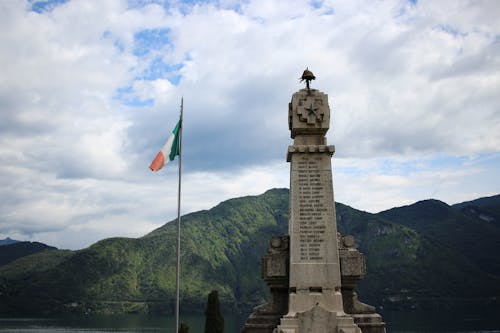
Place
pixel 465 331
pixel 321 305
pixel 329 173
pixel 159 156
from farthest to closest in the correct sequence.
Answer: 1. pixel 465 331
2. pixel 159 156
3. pixel 329 173
4. pixel 321 305

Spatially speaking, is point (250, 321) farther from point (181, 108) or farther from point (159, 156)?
point (181, 108)

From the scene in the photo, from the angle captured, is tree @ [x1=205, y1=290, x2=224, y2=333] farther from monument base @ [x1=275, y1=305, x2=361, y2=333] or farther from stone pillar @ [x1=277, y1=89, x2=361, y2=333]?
monument base @ [x1=275, y1=305, x2=361, y2=333]

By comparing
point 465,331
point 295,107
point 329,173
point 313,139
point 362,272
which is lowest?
point 465,331

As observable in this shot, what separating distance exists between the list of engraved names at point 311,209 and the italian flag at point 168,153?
5511 millimetres

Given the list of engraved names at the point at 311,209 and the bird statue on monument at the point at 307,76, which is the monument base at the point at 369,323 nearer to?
the list of engraved names at the point at 311,209

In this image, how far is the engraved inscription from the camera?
17328 mm

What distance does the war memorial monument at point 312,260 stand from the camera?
53.7ft

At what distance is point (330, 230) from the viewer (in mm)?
17484

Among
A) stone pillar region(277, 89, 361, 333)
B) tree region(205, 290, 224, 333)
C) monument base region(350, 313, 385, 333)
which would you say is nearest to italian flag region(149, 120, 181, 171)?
stone pillar region(277, 89, 361, 333)

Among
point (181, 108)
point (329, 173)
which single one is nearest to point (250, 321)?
point (329, 173)

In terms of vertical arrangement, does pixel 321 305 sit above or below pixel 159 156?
below

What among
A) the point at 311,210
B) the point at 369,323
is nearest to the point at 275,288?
the point at 311,210

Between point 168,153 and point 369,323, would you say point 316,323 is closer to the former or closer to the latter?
point 369,323

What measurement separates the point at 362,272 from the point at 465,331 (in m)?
134
